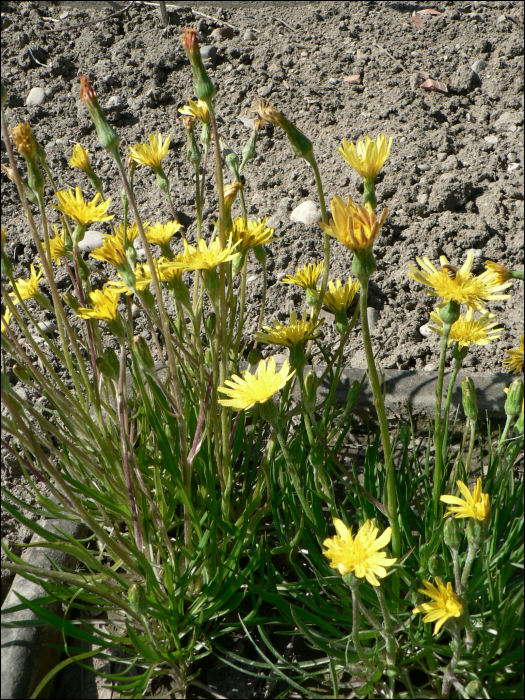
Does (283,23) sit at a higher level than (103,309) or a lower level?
higher

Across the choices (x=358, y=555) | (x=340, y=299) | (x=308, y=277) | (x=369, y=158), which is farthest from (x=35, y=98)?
(x=358, y=555)

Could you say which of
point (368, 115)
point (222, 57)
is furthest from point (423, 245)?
point (222, 57)

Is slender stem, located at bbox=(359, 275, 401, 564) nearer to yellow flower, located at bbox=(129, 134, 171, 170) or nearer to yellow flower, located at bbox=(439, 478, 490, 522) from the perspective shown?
yellow flower, located at bbox=(439, 478, 490, 522)

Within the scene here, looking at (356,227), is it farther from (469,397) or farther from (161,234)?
(161,234)

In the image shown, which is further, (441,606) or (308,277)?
(308,277)

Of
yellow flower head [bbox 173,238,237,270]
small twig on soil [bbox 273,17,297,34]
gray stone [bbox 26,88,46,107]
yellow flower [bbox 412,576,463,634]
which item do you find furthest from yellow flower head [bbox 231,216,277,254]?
small twig on soil [bbox 273,17,297,34]

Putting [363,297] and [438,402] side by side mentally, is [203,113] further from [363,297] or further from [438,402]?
[438,402]
